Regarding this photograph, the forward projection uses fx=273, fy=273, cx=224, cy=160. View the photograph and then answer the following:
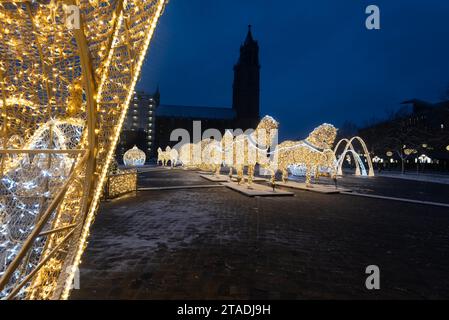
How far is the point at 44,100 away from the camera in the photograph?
3410 mm

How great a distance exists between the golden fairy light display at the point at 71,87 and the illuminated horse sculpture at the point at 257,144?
1161 centimetres

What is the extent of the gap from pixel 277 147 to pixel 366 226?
9415mm

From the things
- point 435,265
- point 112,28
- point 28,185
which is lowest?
point 435,265

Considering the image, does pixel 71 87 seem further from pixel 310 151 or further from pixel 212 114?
pixel 212 114

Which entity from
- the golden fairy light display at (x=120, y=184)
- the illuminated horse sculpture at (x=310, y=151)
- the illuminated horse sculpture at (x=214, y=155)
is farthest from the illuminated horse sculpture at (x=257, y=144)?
the golden fairy light display at (x=120, y=184)

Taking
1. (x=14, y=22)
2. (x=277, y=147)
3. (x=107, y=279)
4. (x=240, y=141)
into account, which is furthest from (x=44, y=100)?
(x=277, y=147)

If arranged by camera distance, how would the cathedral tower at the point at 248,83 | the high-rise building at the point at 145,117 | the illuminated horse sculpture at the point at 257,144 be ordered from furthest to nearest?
1. the cathedral tower at the point at 248,83
2. the high-rise building at the point at 145,117
3. the illuminated horse sculpture at the point at 257,144

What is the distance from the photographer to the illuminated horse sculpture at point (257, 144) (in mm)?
14117

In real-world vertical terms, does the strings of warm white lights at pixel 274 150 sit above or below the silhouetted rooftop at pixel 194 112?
below

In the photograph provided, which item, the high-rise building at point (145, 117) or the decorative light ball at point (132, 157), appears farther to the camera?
the high-rise building at point (145, 117)

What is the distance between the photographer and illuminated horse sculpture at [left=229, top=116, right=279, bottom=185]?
14.1 metres

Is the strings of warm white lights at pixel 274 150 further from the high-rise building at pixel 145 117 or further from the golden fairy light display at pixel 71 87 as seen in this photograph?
the high-rise building at pixel 145 117

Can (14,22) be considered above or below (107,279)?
above

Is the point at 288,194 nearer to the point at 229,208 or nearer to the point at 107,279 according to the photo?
the point at 229,208
